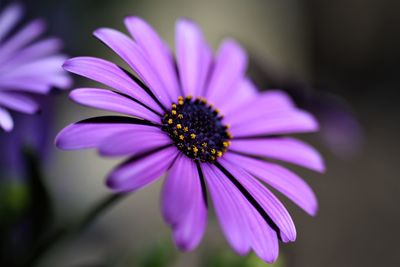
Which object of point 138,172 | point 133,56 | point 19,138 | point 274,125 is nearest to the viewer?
point 138,172

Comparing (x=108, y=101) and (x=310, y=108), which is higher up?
(x=310, y=108)

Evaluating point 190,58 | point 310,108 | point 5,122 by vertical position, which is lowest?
point 5,122

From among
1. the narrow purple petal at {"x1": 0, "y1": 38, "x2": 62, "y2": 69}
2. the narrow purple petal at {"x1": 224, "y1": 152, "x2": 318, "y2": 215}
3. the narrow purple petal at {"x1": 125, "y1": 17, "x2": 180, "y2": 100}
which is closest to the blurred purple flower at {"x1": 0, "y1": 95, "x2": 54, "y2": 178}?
the narrow purple petal at {"x1": 0, "y1": 38, "x2": 62, "y2": 69}

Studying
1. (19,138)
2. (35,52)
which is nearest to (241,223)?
(35,52)

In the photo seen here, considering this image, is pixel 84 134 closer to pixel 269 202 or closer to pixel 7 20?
pixel 269 202

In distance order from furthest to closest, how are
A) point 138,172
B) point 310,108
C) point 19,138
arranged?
1. point 310,108
2. point 19,138
3. point 138,172

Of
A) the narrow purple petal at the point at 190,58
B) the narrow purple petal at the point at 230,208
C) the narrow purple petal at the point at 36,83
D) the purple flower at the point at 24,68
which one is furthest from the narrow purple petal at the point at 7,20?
the narrow purple petal at the point at 230,208

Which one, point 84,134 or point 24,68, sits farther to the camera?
point 24,68
